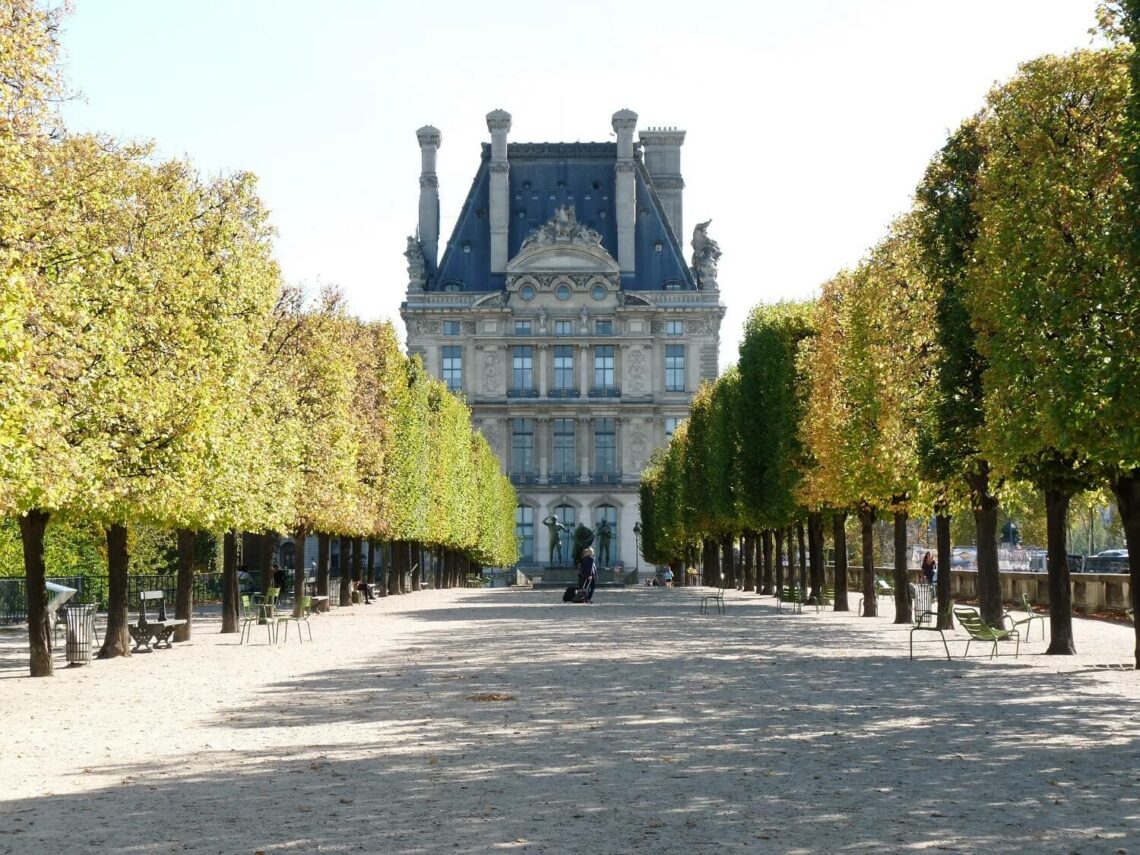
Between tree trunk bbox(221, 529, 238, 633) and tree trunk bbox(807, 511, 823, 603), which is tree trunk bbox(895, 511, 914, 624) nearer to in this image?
tree trunk bbox(807, 511, 823, 603)

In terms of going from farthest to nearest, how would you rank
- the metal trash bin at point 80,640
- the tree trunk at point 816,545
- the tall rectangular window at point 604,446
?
the tall rectangular window at point 604,446
the tree trunk at point 816,545
the metal trash bin at point 80,640

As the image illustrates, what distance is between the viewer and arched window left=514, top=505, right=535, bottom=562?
389 feet

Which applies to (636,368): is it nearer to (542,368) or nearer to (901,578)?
(542,368)

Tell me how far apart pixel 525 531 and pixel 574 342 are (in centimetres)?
1458

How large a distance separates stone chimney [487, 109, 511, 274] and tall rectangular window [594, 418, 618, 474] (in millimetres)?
Result: 13980

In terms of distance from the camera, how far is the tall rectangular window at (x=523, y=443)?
120438 millimetres

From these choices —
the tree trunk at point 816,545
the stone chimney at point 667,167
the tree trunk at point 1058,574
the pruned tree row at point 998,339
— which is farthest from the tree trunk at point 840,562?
the stone chimney at point 667,167

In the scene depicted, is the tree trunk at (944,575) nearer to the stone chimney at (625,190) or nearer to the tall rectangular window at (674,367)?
the tall rectangular window at (674,367)

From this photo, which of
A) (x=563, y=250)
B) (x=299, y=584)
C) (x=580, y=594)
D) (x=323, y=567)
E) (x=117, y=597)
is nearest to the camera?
(x=117, y=597)

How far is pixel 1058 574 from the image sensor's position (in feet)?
78.3

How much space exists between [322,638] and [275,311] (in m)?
9.70

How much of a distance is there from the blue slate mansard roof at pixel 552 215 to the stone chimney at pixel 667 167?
13.7 feet

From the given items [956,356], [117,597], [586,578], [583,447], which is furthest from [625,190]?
[117,597]

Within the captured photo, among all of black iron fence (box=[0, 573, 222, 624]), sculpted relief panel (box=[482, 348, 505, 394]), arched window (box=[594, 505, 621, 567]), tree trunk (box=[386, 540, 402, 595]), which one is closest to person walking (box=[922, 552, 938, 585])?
tree trunk (box=[386, 540, 402, 595])
